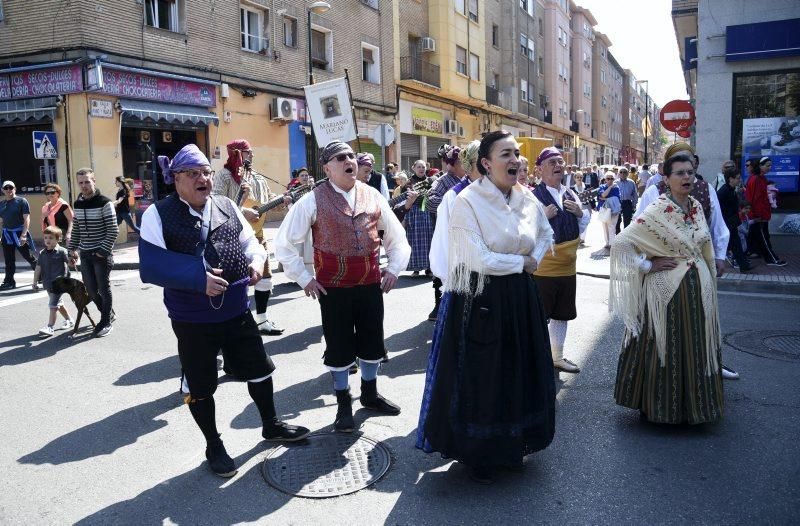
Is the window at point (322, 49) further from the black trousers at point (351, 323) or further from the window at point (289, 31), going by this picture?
the black trousers at point (351, 323)

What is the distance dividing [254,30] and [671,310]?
1822cm

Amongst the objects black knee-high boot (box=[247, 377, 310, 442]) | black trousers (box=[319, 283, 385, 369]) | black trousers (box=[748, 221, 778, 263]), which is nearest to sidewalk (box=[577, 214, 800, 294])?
black trousers (box=[748, 221, 778, 263])

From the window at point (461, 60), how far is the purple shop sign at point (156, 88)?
15.9 metres

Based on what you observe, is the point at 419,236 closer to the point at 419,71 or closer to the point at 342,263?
the point at 342,263

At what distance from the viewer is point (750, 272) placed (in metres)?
9.84

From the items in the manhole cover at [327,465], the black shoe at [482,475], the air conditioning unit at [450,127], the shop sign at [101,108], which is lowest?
the manhole cover at [327,465]

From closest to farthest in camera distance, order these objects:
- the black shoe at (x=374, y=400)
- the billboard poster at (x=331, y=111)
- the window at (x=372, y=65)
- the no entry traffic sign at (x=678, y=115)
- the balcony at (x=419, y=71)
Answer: the black shoe at (x=374, y=400)
the no entry traffic sign at (x=678, y=115)
the billboard poster at (x=331, y=111)
the window at (x=372, y=65)
the balcony at (x=419, y=71)

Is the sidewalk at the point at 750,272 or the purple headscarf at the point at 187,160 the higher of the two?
the purple headscarf at the point at 187,160

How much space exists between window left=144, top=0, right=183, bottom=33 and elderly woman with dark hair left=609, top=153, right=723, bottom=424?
15.3 meters

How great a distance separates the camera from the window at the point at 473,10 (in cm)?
3176

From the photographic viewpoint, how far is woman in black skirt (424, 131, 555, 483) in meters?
3.38

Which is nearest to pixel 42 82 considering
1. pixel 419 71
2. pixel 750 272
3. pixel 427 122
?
pixel 750 272

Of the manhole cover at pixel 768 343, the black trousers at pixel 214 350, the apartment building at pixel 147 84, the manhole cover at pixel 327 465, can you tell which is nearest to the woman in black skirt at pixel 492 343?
the manhole cover at pixel 327 465

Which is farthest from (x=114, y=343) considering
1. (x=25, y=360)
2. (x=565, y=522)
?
(x=565, y=522)
